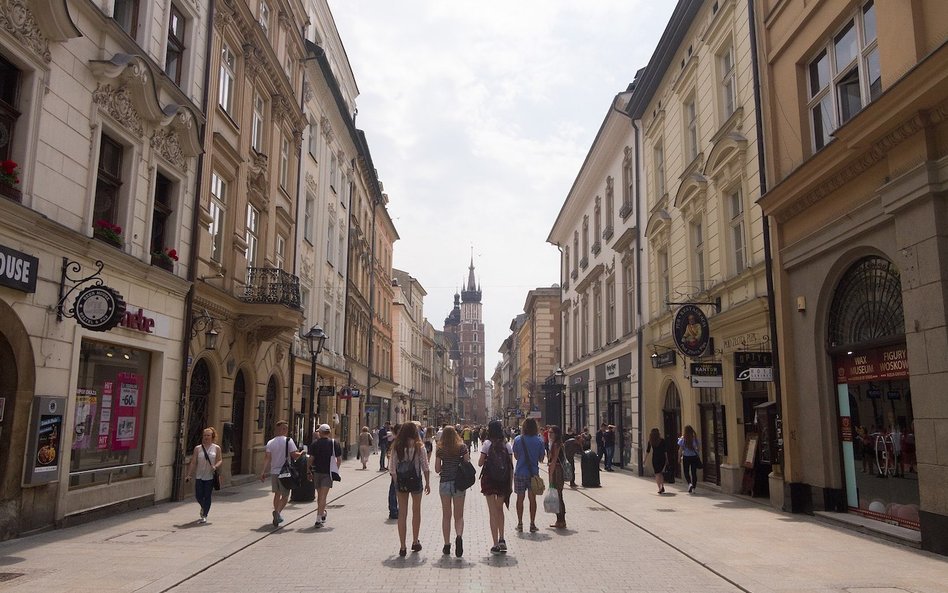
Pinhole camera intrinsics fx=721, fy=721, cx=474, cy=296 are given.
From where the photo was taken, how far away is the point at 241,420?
20281 millimetres

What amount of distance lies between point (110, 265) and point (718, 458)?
48.4ft

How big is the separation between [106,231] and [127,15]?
444cm

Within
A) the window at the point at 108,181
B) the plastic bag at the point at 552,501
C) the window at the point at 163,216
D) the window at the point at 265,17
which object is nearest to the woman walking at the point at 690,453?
the plastic bag at the point at 552,501

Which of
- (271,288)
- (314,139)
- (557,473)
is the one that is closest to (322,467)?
(557,473)

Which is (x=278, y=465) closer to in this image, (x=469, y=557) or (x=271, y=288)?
(x=469, y=557)

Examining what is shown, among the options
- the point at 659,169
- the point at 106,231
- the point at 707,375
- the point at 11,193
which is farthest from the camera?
the point at 659,169

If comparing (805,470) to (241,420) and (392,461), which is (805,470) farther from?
(241,420)

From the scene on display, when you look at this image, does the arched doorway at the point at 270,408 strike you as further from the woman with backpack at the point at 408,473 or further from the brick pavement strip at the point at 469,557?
the woman with backpack at the point at 408,473

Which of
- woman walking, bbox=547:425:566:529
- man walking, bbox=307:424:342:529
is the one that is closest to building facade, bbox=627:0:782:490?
woman walking, bbox=547:425:566:529

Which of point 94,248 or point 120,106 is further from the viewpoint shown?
point 120,106

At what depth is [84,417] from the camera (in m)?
12.3

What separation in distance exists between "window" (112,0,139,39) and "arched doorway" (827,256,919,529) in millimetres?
13629

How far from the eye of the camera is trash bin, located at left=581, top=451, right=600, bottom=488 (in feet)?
63.2

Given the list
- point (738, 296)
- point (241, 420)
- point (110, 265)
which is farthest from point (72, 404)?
point (738, 296)
